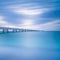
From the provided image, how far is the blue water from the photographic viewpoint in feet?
6.07

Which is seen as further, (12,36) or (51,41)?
(12,36)

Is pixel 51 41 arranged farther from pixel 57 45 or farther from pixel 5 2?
pixel 5 2

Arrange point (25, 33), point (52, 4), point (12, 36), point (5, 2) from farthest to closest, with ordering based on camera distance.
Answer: point (12, 36) < point (25, 33) < point (5, 2) < point (52, 4)

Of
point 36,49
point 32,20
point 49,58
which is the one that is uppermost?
point 32,20

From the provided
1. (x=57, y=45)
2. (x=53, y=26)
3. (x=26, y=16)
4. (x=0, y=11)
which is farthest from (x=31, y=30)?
(x=0, y=11)

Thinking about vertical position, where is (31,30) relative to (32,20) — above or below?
below

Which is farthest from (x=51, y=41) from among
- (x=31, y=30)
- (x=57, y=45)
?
(x=31, y=30)

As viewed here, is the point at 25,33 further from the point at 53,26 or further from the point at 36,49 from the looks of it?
the point at 53,26

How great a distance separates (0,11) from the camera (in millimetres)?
1971

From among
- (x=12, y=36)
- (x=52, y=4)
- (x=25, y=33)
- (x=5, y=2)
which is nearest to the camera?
(x=52, y=4)

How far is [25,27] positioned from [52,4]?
64 centimetres

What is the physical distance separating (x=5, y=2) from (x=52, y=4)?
860 mm

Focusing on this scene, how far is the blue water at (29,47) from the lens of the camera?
72.9 inches

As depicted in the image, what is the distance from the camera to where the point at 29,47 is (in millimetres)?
2008
